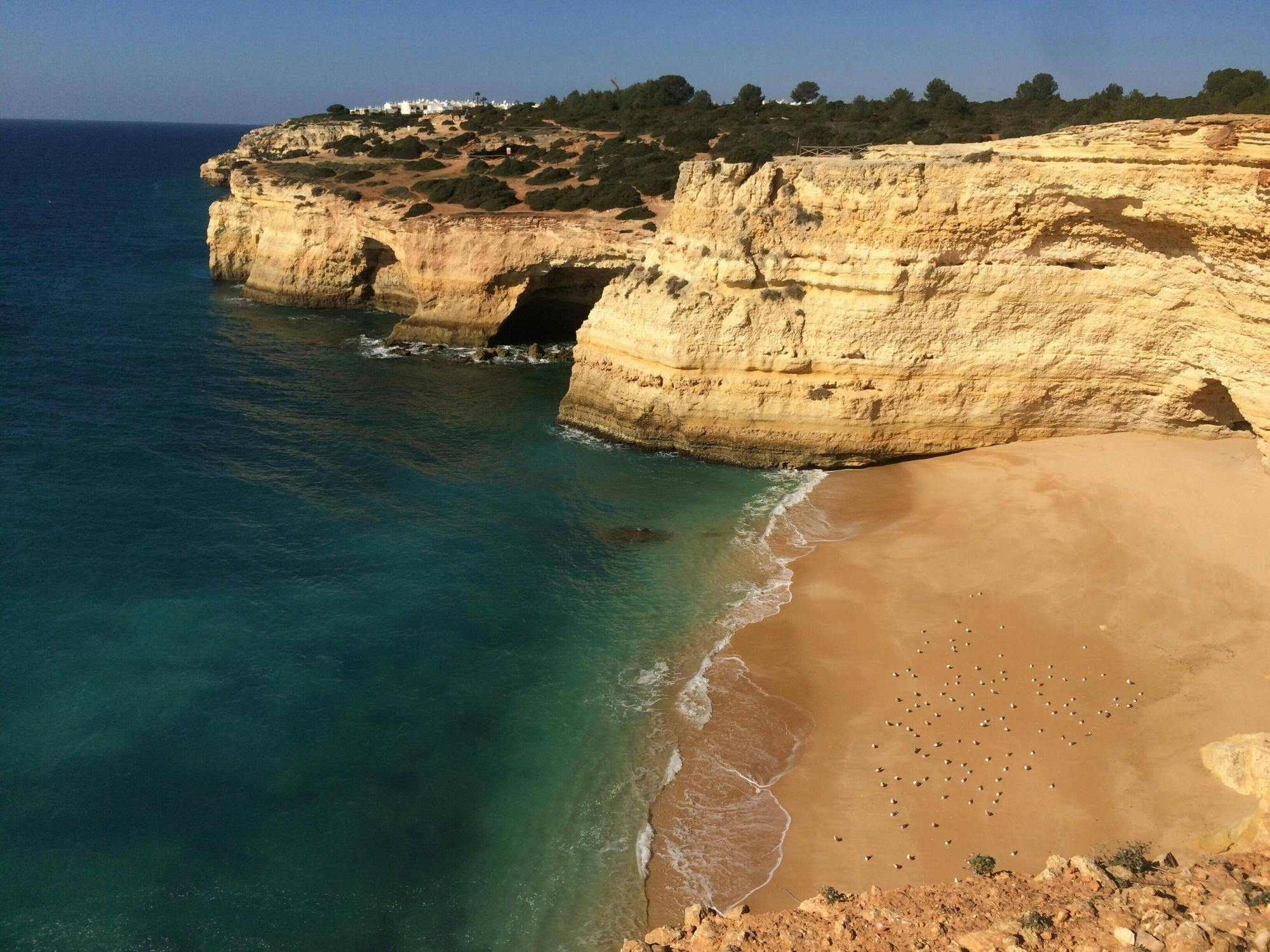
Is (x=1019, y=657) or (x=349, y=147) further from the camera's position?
(x=349, y=147)

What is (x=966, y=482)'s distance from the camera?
21.5 m

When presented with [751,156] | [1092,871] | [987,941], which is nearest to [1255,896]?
[1092,871]

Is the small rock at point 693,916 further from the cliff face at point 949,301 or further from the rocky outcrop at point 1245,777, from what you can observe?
the cliff face at point 949,301

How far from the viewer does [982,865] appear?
10.7m

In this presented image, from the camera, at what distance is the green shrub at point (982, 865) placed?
418 inches

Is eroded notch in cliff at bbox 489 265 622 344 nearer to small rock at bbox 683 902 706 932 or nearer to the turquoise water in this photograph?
the turquoise water

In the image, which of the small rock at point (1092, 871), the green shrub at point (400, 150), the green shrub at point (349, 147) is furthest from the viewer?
the green shrub at point (349, 147)

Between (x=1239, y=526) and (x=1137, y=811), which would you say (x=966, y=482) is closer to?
(x=1239, y=526)

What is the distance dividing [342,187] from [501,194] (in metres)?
8.54

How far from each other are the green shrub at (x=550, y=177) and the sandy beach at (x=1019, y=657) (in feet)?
84.6

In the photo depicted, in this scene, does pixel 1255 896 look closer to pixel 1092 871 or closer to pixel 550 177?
pixel 1092 871

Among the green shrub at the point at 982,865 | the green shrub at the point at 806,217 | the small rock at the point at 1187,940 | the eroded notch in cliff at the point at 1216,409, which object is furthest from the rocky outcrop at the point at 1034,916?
the green shrub at the point at 806,217

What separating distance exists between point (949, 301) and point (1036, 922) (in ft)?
54.5

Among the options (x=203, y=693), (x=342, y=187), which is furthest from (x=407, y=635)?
(x=342, y=187)
